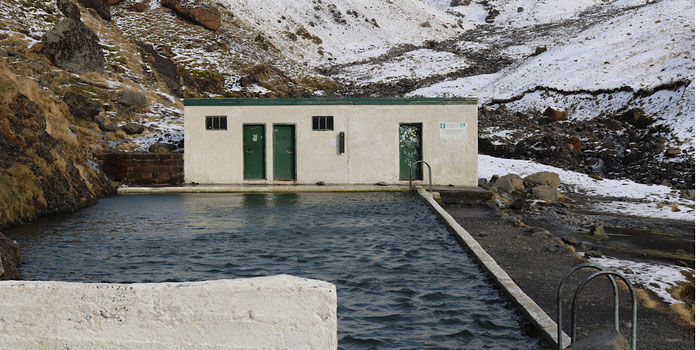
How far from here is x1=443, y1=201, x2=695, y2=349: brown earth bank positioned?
6.98 metres

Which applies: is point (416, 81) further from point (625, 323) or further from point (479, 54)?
point (625, 323)

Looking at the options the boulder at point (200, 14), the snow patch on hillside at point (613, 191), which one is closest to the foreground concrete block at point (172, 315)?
the snow patch on hillside at point (613, 191)

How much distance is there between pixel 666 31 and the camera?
1902 inches

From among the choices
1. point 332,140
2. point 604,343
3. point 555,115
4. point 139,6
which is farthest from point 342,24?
point 604,343

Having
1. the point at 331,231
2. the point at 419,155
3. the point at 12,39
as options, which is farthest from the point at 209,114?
the point at 12,39

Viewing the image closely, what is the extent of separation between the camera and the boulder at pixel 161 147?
981 inches

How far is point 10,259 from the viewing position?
970 centimetres

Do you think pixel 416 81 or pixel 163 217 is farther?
pixel 416 81

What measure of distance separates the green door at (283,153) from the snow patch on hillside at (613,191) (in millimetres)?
7799

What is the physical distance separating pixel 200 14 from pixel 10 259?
4978cm

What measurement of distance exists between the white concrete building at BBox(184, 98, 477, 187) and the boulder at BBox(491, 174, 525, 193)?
55.9 inches

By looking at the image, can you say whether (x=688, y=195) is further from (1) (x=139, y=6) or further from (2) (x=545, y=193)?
(1) (x=139, y=6)

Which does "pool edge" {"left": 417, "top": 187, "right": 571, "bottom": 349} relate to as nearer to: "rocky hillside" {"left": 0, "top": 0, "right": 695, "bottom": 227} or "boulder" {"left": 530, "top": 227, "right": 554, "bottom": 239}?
"boulder" {"left": 530, "top": 227, "right": 554, "bottom": 239}

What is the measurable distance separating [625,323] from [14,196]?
13.1 metres
